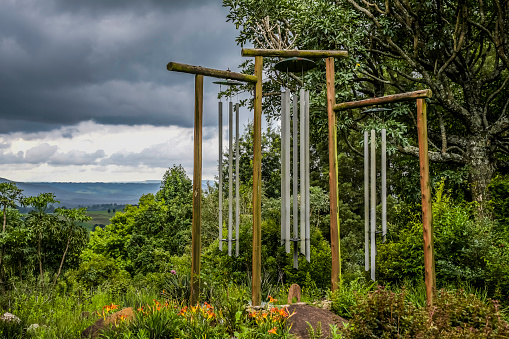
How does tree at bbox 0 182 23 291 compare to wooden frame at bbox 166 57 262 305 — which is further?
tree at bbox 0 182 23 291

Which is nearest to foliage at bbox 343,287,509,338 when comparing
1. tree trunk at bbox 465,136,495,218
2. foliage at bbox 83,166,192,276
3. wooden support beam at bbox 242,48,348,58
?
wooden support beam at bbox 242,48,348,58

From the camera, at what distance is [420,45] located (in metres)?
11.0

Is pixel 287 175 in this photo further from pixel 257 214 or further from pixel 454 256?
pixel 454 256

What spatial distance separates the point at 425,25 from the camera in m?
11.3

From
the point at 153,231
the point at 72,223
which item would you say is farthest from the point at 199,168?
the point at 153,231

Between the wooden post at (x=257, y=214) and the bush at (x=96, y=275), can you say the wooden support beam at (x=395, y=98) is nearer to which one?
the wooden post at (x=257, y=214)

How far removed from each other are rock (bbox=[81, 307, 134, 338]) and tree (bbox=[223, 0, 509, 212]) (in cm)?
707

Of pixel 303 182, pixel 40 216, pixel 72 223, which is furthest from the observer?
pixel 72 223

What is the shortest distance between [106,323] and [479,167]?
10.4m

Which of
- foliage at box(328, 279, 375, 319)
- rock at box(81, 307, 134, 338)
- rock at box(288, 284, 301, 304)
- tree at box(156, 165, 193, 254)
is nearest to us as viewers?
rock at box(81, 307, 134, 338)

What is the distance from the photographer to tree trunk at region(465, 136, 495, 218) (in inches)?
419

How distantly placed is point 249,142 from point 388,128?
8.80 meters

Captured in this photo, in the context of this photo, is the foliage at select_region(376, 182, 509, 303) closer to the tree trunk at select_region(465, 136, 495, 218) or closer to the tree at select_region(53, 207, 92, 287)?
the tree trunk at select_region(465, 136, 495, 218)

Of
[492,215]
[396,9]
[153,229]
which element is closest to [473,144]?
[492,215]
